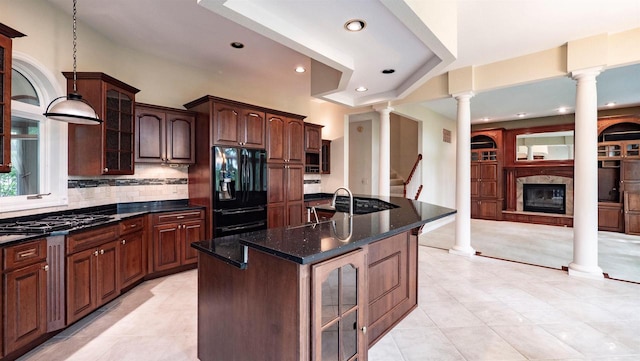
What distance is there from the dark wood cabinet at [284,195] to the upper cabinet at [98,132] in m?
1.99

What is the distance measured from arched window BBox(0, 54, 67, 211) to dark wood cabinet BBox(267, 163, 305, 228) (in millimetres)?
2416

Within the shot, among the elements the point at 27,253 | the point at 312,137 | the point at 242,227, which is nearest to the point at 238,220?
the point at 242,227

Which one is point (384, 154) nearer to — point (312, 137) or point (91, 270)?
point (312, 137)

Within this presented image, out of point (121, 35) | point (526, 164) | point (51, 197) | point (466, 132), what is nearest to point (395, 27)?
point (466, 132)

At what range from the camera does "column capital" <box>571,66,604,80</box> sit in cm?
342

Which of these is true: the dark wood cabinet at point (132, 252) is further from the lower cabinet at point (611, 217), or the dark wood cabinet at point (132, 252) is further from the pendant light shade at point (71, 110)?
the lower cabinet at point (611, 217)

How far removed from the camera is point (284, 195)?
15.4 feet

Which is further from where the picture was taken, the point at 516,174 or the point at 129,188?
the point at 516,174

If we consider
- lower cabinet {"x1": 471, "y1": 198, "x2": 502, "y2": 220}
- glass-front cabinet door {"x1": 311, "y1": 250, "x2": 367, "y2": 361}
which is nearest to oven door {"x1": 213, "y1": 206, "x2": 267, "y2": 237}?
glass-front cabinet door {"x1": 311, "y1": 250, "x2": 367, "y2": 361}

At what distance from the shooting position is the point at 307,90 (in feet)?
18.2

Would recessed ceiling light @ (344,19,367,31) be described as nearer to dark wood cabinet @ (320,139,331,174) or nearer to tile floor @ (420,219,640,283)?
dark wood cabinet @ (320,139,331,174)

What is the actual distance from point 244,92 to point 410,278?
3.94 metres

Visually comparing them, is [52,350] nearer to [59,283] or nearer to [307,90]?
[59,283]

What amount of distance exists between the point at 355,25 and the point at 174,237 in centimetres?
312
